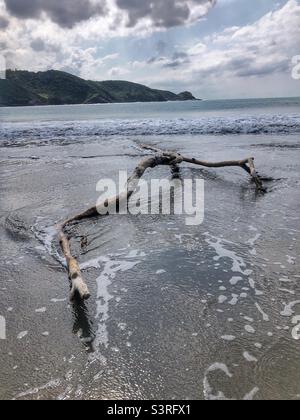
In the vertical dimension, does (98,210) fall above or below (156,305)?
above

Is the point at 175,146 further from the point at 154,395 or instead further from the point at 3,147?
the point at 154,395

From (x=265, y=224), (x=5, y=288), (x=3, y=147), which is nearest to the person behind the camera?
(x=5, y=288)

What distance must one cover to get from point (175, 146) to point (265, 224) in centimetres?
1443

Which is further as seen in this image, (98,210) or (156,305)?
(98,210)

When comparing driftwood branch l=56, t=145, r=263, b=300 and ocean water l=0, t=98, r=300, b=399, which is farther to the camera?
driftwood branch l=56, t=145, r=263, b=300

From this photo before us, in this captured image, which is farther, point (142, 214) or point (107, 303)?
point (142, 214)

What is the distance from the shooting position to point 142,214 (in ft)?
28.3

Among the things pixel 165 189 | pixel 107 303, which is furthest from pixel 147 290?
pixel 165 189

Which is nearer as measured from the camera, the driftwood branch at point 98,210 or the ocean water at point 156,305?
the ocean water at point 156,305

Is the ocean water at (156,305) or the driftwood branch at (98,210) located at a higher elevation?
the driftwood branch at (98,210)

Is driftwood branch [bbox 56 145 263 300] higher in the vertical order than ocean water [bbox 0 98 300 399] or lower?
higher

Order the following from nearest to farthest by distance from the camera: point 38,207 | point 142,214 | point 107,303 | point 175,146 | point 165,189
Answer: point 107,303
point 142,214
point 38,207
point 165,189
point 175,146
